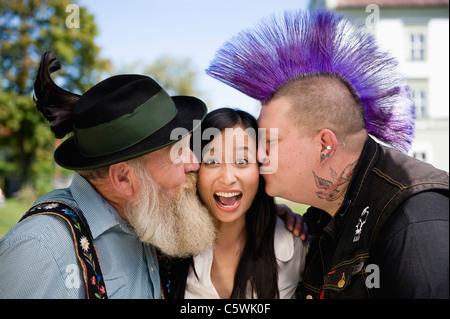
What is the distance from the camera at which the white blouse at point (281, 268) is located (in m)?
2.79

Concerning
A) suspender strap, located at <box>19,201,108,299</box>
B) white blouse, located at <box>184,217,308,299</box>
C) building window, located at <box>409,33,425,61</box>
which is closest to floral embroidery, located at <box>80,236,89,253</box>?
suspender strap, located at <box>19,201,108,299</box>

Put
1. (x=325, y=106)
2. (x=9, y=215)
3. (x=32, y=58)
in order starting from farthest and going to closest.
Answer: (x=32, y=58) → (x=9, y=215) → (x=325, y=106)

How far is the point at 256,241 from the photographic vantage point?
2.95 metres

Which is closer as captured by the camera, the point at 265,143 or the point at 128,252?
the point at 128,252

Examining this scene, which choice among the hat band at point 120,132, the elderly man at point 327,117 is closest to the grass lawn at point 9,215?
the hat band at point 120,132

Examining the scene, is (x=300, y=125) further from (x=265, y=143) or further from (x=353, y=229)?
(x=353, y=229)

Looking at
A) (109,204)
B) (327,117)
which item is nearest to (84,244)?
(109,204)

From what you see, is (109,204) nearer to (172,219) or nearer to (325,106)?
(172,219)

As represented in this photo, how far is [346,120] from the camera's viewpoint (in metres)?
2.50

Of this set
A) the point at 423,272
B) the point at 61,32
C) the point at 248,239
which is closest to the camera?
the point at 423,272

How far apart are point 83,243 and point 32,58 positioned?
2176cm

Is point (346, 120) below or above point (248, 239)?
above
